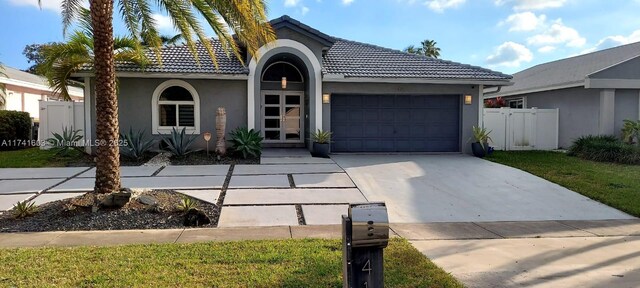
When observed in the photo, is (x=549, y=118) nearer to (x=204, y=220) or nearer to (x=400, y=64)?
(x=400, y=64)

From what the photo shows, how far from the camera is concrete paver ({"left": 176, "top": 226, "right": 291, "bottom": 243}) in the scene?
6.02 metres

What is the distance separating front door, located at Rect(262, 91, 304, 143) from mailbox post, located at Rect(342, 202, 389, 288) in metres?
13.6

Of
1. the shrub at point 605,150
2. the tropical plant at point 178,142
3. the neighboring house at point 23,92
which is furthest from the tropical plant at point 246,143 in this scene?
the neighboring house at point 23,92

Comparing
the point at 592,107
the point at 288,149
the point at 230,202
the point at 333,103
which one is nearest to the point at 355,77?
the point at 333,103

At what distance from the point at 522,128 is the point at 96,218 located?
16524mm

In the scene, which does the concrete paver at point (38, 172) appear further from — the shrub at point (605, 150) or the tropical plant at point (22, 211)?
the shrub at point (605, 150)

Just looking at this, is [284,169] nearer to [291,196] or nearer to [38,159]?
[291,196]

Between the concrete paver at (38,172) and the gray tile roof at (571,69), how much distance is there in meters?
18.8

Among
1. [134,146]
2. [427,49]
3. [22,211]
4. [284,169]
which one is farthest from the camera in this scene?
[427,49]

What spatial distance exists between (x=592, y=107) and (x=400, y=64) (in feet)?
27.3

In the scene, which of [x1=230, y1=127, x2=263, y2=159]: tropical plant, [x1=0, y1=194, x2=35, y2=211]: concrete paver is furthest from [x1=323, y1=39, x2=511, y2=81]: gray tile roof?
[x1=0, y1=194, x2=35, y2=211]: concrete paver

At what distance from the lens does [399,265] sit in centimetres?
484

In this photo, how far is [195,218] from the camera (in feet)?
22.8

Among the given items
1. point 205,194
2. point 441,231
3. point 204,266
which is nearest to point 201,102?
point 205,194
